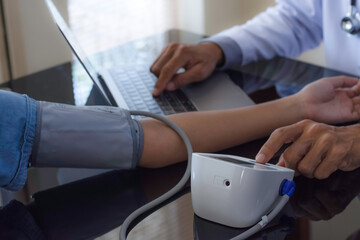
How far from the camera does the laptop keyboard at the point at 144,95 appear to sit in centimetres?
109

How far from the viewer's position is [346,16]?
49.3 inches

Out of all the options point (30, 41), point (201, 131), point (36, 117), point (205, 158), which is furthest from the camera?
point (30, 41)

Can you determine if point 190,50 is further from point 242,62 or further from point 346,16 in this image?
point 346,16

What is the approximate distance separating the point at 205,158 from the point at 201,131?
227 millimetres

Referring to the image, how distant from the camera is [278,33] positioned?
1.43m

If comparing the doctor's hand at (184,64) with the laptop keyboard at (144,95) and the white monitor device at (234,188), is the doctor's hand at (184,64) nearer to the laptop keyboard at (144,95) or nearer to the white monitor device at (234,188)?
the laptop keyboard at (144,95)

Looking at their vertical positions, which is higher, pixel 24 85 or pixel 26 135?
pixel 26 135

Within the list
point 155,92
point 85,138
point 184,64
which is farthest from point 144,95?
point 85,138

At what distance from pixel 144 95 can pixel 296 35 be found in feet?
1.83

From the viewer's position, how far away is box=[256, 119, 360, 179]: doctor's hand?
2.46 feet

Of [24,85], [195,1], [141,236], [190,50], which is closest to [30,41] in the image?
[24,85]

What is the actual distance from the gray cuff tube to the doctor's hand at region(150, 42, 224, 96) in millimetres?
353

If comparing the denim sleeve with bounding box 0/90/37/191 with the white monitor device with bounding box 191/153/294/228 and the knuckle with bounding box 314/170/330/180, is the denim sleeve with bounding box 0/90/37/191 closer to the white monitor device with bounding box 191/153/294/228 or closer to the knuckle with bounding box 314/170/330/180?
the white monitor device with bounding box 191/153/294/228

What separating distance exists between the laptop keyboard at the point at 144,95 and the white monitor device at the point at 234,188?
1.36 ft
